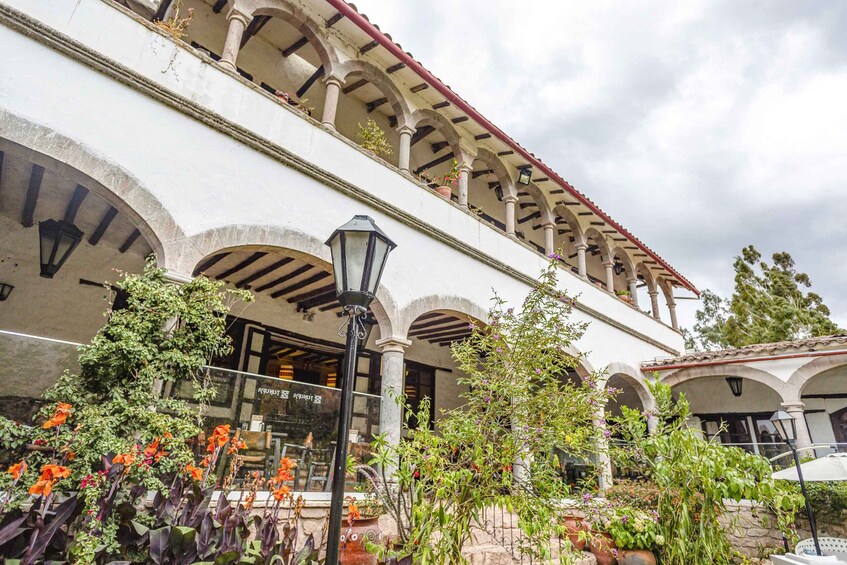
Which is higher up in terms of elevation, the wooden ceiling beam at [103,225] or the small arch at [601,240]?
the small arch at [601,240]

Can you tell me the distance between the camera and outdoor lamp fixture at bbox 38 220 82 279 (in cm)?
505

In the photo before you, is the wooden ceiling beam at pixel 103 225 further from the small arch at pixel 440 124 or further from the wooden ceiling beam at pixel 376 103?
the wooden ceiling beam at pixel 376 103

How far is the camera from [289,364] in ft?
28.7

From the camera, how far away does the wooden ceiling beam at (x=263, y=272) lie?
6618 millimetres

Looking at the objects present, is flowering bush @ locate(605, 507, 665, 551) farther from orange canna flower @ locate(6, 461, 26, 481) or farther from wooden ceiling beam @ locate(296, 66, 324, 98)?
wooden ceiling beam @ locate(296, 66, 324, 98)

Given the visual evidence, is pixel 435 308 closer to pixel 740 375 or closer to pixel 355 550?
pixel 355 550

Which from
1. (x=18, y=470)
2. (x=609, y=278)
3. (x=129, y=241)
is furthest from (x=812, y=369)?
(x=129, y=241)

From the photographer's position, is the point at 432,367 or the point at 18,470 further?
the point at 432,367

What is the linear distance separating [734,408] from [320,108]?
13.6 metres

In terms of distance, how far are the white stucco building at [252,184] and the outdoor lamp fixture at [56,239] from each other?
0.36 m

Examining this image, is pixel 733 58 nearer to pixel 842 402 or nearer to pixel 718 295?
pixel 842 402

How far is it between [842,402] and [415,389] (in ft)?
35.9

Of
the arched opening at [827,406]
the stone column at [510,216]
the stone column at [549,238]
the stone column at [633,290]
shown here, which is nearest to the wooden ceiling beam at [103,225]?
the stone column at [510,216]

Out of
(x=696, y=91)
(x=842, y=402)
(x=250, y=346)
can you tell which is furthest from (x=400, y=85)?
(x=842, y=402)
